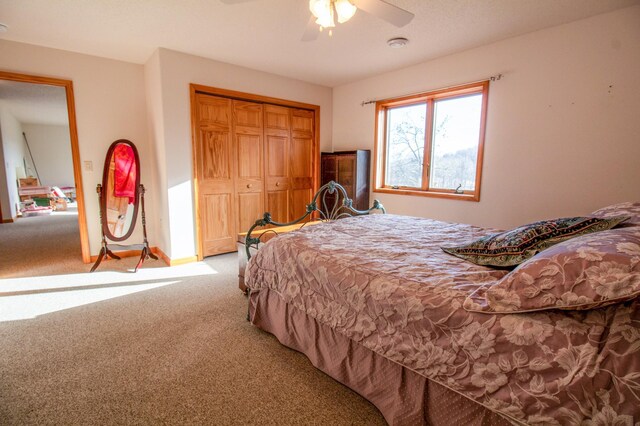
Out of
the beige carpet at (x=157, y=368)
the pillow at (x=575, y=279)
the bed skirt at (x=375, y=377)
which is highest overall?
the pillow at (x=575, y=279)

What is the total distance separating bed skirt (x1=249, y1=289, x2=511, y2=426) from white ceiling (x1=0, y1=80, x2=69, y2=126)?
190 inches

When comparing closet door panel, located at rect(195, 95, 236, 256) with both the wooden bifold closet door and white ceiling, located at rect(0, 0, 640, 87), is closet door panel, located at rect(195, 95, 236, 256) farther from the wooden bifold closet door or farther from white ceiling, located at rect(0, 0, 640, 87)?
→ white ceiling, located at rect(0, 0, 640, 87)

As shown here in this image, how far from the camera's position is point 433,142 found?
13.1ft

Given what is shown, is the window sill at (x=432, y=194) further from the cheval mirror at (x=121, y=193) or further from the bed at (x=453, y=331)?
the cheval mirror at (x=121, y=193)

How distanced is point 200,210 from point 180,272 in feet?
2.81

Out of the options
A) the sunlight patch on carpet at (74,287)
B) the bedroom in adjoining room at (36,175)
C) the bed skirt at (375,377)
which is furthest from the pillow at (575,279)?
the bedroom in adjoining room at (36,175)

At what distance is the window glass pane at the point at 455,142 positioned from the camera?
3.61 metres

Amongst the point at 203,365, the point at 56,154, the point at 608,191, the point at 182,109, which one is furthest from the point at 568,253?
the point at 56,154

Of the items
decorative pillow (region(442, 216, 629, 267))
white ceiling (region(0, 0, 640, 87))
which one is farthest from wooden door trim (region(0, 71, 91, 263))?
decorative pillow (region(442, 216, 629, 267))

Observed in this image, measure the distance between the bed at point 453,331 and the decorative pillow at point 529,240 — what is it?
8 centimetres

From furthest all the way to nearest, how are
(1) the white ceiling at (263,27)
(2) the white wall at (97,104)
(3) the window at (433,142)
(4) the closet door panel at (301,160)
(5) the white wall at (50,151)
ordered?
(5) the white wall at (50,151)
(4) the closet door panel at (301,160)
(3) the window at (433,142)
(2) the white wall at (97,104)
(1) the white ceiling at (263,27)

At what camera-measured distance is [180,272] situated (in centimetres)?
352

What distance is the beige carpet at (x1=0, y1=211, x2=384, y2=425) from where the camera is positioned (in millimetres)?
1513

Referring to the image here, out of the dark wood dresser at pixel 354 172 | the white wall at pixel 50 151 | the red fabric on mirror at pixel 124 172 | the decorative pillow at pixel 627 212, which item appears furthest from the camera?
the white wall at pixel 50 151
